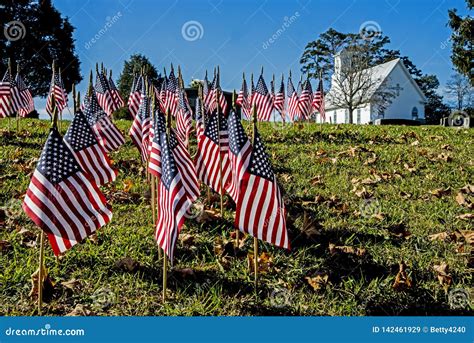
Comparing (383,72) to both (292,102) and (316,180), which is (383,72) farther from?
→ (316,180)

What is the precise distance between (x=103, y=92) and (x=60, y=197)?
32.8 feet

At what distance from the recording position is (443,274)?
471cm

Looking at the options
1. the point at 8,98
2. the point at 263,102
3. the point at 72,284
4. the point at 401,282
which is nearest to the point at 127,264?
the point at 72,284

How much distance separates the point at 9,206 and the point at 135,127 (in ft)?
6.22

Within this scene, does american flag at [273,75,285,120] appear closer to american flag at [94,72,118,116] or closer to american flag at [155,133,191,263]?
american flag at [94,72,118,116]

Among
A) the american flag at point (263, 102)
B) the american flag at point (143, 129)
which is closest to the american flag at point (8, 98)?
the american flag at point (263, 102)

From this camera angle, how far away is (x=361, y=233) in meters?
5.62

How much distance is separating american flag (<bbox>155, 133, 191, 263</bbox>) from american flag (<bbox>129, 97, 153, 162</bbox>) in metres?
2.17

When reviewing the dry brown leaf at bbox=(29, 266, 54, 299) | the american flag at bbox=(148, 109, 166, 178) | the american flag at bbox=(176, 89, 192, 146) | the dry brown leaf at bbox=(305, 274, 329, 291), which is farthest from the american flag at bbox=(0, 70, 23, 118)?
the dry brown leaf at bbox=(305, 274, 329, 291)

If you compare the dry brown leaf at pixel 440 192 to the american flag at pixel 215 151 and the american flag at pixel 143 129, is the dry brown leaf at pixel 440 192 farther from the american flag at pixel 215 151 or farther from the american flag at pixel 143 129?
the american flag at pixel 143 129

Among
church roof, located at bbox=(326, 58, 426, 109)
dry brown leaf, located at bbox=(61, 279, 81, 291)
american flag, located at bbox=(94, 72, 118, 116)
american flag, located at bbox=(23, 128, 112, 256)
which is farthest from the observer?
church roof, located at bbox=(326, 58, 426, 109)

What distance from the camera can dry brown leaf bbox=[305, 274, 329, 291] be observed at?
14.9 feet

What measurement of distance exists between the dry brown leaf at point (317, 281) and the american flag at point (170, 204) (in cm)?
129

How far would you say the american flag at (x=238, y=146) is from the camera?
458cm
